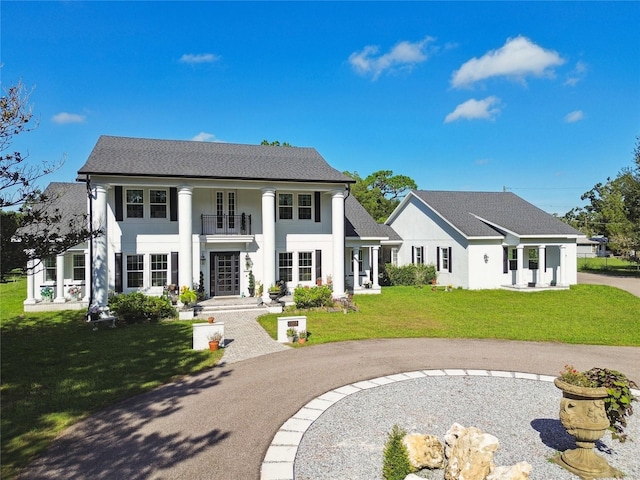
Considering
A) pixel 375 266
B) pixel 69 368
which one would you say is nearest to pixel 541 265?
pixel 375 266

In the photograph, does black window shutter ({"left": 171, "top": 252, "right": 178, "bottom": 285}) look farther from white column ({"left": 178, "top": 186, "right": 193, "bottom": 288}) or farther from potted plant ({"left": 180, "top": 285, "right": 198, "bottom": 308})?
potted plant ({"left": 180, "top": 285, "right": 198, "bottom": 308})

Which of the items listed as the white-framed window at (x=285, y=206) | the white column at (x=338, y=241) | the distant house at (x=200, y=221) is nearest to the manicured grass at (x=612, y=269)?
the white column at (x=338, y=241)

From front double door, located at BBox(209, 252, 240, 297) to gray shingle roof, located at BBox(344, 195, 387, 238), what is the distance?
696 centimetres

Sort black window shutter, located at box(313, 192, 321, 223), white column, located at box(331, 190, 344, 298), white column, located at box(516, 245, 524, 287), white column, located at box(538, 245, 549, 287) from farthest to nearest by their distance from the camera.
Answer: white column, located at box(538, 245, 549, 287)
white column, located at box(516, 245, 524, 287)
black window shutter, located at box(313, 192, 321, 223)
white column, located at box(331, 190, 344, 298)

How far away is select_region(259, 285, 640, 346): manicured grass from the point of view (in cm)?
1371

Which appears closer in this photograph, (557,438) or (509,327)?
(557,438)

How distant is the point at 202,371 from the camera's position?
32.8ft

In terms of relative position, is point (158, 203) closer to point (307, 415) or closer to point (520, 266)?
point (307, 415)

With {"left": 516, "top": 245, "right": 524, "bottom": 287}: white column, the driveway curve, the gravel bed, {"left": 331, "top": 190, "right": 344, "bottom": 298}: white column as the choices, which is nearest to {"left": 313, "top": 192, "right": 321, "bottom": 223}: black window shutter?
{"left": 331, "top": 190, "right": 344, "bottom": 298}: white column

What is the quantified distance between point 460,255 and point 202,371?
63.1 feet

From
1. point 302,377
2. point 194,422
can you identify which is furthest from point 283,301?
point 194,422

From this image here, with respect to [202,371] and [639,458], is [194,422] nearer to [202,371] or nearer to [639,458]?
[202,371]

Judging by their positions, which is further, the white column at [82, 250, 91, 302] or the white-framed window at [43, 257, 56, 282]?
the white-framed window at [43, 257, 56, 282]

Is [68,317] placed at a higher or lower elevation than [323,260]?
lower
